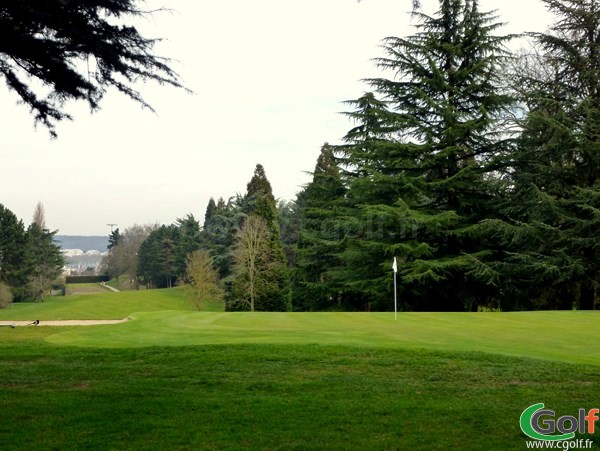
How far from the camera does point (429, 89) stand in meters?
26.9

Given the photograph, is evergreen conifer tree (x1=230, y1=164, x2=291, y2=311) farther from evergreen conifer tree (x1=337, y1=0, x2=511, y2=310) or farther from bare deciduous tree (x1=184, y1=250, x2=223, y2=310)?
evergreen conifer tree (x1=337, y1=0, x2=511, y2=310)

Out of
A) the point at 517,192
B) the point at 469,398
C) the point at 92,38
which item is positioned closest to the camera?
the point at 92,38

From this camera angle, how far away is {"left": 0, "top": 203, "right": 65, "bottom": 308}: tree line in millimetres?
57719

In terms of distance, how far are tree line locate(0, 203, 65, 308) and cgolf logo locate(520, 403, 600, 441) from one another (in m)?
56.6

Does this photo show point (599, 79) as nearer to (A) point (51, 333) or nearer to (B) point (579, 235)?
(B) point (579, 235)

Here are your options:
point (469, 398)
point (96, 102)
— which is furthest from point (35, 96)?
point (469, 398)

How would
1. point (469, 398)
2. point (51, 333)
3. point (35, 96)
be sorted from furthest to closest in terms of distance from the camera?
point (51, 333) → point (469, 398) → point (35, 96)

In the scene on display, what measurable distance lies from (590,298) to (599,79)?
9.31m

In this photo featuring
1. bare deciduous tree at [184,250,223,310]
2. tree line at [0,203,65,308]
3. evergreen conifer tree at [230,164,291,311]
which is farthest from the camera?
tree line at [0,203,65,308]

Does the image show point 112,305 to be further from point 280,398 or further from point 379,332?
point 280,398

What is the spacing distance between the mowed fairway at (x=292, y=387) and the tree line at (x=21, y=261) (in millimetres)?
51111

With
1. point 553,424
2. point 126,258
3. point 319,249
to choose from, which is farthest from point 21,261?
point 553,424

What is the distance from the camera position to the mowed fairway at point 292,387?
15.6ft

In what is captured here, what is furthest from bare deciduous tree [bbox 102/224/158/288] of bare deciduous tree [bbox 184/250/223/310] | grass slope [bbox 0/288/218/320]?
bare deciduous tree [bbox 184/250/223/310]
